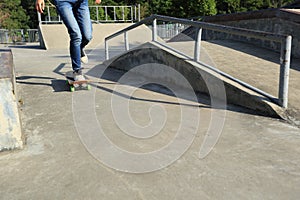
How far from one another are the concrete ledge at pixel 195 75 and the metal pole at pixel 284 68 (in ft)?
0.38

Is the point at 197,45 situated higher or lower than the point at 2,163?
higher

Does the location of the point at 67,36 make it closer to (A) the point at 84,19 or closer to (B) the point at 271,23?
(A) the point at 84,19

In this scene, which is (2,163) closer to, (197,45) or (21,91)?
(21,91)

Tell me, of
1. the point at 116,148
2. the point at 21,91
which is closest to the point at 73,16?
the point at 21,91

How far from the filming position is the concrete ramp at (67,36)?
50.9 ft

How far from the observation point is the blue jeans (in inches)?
167

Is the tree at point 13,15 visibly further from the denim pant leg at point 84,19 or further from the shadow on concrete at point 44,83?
the denim pant leg at point 84,19

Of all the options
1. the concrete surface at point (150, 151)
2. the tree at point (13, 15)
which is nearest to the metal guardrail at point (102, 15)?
the concrete surface at point (150, 151)

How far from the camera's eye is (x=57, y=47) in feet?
50.3

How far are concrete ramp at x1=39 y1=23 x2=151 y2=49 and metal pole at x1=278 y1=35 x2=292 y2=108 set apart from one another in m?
12.0

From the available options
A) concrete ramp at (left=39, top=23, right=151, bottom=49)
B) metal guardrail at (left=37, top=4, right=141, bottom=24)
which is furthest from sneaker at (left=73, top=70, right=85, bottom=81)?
concrete ramp at (left=39, top=23, right=151, bottom=49)

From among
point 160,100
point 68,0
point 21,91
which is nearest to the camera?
point 160,100

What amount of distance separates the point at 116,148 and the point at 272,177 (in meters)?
1.27

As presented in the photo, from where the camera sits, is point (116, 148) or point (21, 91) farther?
point (21, 91)
